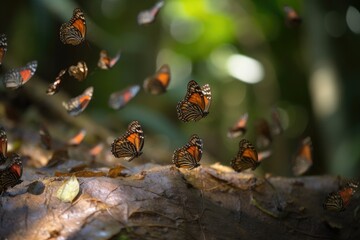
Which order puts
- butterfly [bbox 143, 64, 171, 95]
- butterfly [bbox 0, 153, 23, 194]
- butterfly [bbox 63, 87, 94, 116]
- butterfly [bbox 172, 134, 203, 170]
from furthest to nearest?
butterfly [bbox 143, 64, 171, 95] → butterfly [bbox 63, 87, 94, 116] → butterfly [bbox 172, 134, 203, 170] → butterfly [bbox 0, 153, 23, 194]

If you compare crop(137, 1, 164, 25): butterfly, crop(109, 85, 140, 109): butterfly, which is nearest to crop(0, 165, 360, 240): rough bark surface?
crop(109, 85, 140, 109): butterfly

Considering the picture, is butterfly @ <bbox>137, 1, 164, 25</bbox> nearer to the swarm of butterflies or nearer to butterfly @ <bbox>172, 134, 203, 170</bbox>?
the swarm of butterflies

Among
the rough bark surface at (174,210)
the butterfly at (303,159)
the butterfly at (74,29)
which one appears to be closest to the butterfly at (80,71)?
the butterfly at (74,29)

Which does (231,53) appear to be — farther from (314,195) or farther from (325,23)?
(314,195)

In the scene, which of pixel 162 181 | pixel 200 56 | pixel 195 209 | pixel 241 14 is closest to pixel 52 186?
pixel 162 181

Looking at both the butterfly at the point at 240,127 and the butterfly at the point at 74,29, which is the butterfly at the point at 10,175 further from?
the butterfly at the point at 240,127

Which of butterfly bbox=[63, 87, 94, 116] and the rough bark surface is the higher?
butterfly bbox=[63, 87, 94, 116]
